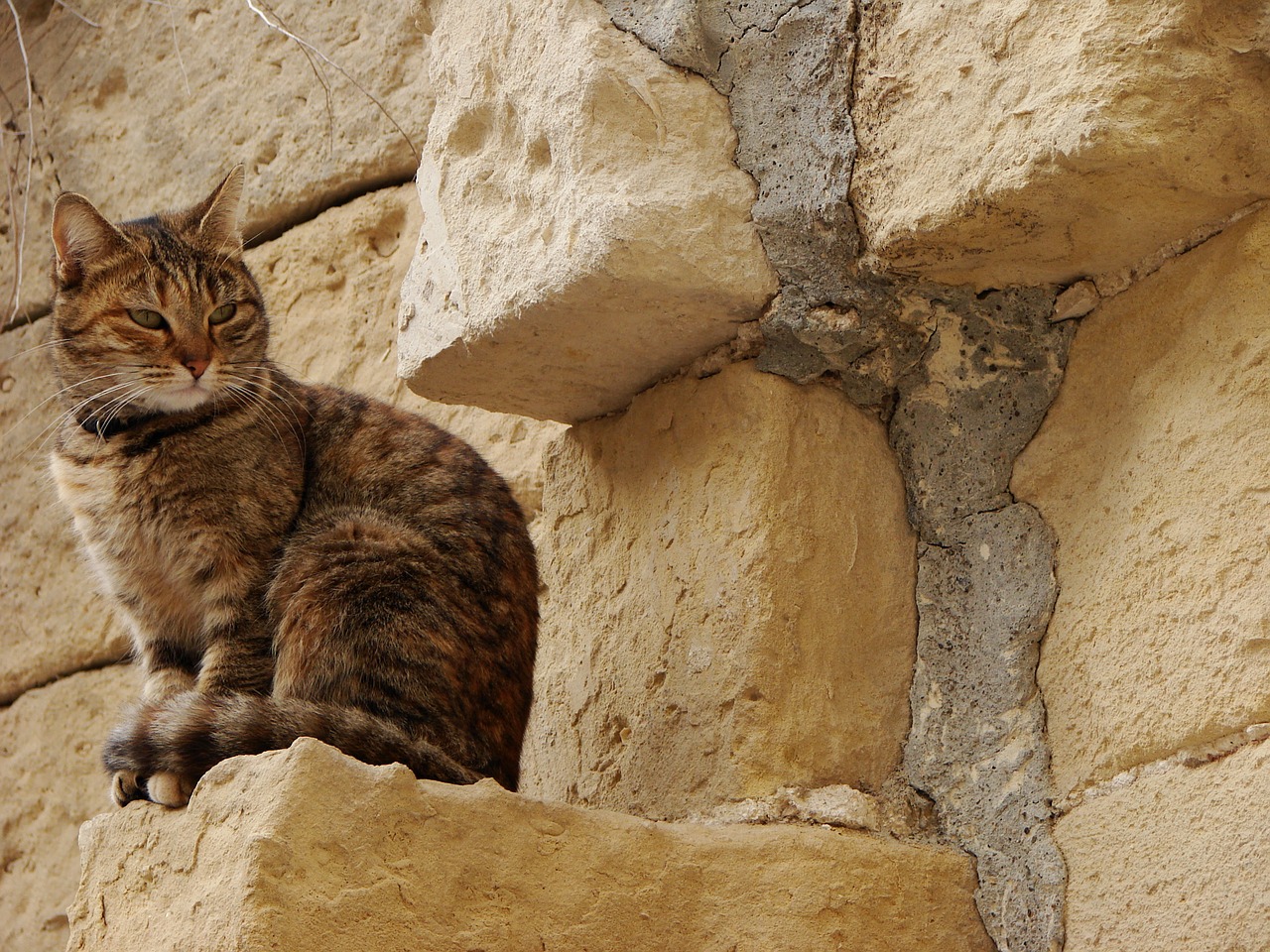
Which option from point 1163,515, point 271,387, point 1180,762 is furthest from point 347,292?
point 1180,762

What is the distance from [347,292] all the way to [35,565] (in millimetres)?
1269

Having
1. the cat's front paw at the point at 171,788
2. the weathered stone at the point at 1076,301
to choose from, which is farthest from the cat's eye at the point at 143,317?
the weathered stone at the point at 1076,301

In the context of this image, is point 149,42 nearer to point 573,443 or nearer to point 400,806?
point 573,443

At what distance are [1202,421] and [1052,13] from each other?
537mm

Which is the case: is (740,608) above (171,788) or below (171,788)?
A: above

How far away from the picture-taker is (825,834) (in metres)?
1.79

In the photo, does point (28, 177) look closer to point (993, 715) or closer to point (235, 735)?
point (235, 735)

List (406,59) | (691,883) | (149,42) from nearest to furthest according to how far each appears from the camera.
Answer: (691,883)
(406,59)
(149,42)

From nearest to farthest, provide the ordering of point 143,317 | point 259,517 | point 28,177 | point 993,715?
point 993,715, point 259,517, point 143,317, point 28,177

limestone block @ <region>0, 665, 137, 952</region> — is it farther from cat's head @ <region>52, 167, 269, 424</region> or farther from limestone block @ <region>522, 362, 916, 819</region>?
limestone block @ <region>522, 362, 916, 819</region>

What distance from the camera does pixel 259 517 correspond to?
2256 millimetres

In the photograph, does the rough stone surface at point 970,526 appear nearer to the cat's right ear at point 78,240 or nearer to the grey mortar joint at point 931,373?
the grey mortar joint at point 931,373

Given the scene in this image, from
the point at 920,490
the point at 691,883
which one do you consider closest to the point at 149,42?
the point at 920,490

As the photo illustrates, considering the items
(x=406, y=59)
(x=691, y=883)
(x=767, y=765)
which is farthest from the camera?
(x=406, y=59)
